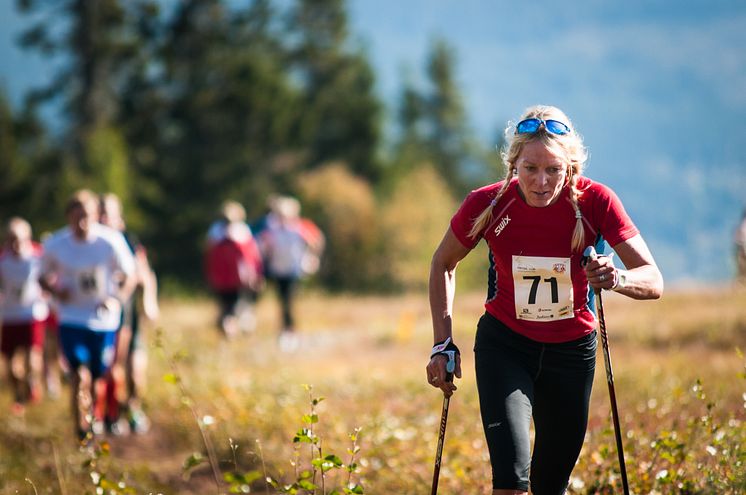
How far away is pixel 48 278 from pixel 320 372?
568cm

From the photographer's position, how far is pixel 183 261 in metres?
49.6

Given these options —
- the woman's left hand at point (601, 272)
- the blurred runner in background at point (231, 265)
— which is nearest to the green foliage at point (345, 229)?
the blurred runner in background at point (231, 265)

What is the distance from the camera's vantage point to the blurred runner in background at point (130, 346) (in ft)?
35.8

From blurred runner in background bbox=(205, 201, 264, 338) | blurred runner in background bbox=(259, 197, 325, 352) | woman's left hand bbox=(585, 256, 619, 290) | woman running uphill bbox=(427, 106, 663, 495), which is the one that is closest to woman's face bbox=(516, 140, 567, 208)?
woman running uphill bbox=(427, 106, 663, 495)

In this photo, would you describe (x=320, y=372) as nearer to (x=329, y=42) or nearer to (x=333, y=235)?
(x=333, y=235)

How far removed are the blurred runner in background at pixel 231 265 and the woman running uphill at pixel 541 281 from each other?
13.3 m

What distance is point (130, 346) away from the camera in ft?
37.7

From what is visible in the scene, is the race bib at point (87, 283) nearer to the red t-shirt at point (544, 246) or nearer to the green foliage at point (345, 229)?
the red t-shirt at point (544, 246)

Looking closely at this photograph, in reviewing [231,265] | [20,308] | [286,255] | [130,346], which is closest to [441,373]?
[130,346]

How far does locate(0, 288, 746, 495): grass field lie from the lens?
19.1ft

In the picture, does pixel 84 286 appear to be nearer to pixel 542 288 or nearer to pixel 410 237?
pixel 542 288

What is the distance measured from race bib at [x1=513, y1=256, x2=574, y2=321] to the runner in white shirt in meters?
5.48

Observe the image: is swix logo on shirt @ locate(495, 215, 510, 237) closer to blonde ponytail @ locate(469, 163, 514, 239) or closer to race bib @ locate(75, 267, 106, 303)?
blonde ponytail @ locate(469, 163, 514, 239)

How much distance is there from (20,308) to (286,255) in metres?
6.35
